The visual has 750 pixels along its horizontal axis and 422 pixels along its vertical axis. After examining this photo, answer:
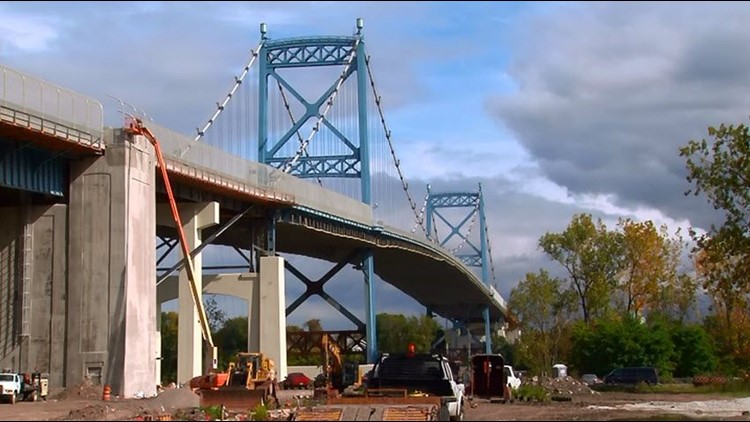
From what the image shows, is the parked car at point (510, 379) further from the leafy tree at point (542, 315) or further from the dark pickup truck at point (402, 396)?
the leafy tree at point (542, 315)

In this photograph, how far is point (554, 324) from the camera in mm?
95188

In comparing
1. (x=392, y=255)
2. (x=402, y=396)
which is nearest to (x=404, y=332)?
→ (x=392, y=255)

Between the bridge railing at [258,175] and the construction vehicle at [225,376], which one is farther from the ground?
the bridge railing at [258,175]

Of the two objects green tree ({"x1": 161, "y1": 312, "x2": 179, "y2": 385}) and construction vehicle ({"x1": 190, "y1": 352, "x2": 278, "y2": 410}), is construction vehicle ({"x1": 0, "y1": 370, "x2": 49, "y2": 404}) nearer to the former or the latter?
construction vehicle ({"x1": 190, "y1": 352, "x2": 278, "y2": 410})

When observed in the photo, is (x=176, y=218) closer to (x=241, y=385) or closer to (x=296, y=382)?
(x=241, y=385)

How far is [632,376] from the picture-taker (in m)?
68.7

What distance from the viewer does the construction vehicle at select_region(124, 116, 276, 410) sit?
37.4m

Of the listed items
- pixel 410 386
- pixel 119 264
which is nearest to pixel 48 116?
pixel 119 264

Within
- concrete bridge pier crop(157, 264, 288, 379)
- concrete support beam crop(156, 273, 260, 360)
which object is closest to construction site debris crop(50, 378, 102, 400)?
concrete bridge pier crop(157, 264, 288, 379)

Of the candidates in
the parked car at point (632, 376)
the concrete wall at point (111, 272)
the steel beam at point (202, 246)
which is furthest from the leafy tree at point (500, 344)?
the concrete wall at point (111, 272)

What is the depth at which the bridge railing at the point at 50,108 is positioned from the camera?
39781mm

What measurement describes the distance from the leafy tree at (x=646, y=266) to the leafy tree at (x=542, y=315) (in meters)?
5.23

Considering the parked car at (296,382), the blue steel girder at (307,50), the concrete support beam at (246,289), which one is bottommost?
the parked car at (296,382)

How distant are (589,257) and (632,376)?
27752 mm
